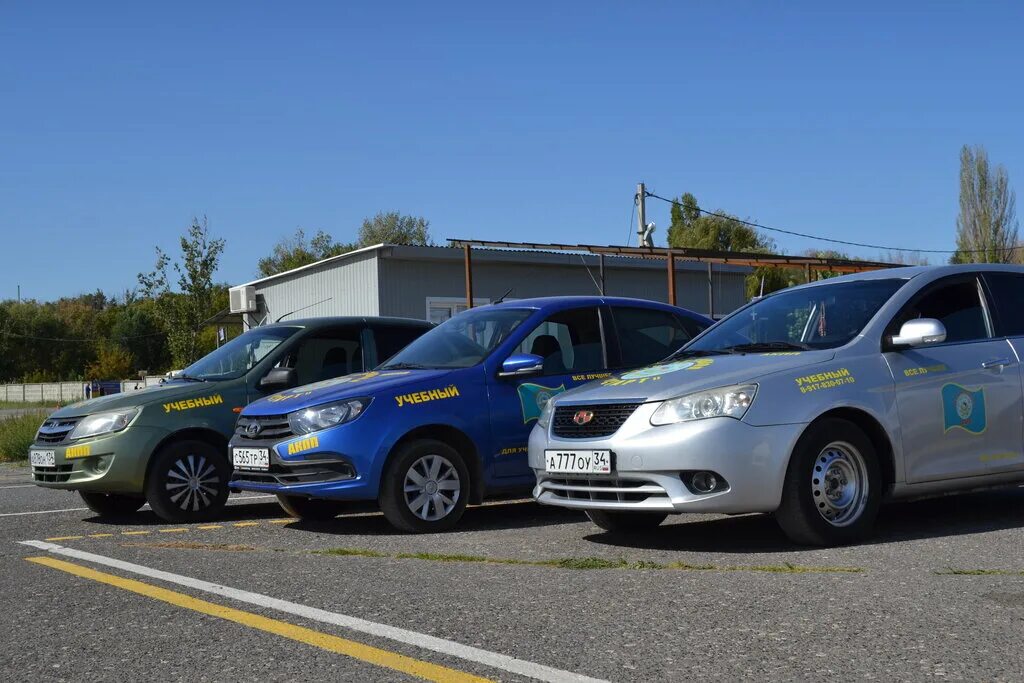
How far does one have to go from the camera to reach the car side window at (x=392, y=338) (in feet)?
36.9

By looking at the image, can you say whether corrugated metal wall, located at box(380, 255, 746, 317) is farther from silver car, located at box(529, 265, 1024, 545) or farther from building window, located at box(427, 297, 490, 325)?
silver car, located at box(529, 265, 1024, 545)

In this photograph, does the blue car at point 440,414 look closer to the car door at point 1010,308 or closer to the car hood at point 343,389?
the car hood at point 343,389

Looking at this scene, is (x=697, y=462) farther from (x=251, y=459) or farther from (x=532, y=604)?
(x=251, y=459)

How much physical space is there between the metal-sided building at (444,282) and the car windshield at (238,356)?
18252 millimetres

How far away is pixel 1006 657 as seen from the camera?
14.6ft

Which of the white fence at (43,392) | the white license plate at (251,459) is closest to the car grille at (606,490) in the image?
the white license plate at (251,459)

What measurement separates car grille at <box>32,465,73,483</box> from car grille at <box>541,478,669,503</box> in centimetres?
437

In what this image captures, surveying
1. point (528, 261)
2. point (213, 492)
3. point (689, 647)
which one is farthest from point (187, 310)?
point (689, 647)

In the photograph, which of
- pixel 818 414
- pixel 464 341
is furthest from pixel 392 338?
pixel 818 414

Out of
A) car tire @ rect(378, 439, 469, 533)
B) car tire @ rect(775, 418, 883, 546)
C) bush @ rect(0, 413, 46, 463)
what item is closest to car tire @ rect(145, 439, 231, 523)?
car tire @ rect(378, 439, 469, 533)

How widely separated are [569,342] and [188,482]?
3.32 metres

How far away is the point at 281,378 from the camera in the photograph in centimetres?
1016

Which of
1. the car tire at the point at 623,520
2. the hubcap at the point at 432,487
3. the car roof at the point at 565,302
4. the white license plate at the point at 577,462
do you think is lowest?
the car tire at the point at 623,520

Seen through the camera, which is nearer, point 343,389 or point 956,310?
point 956,310
